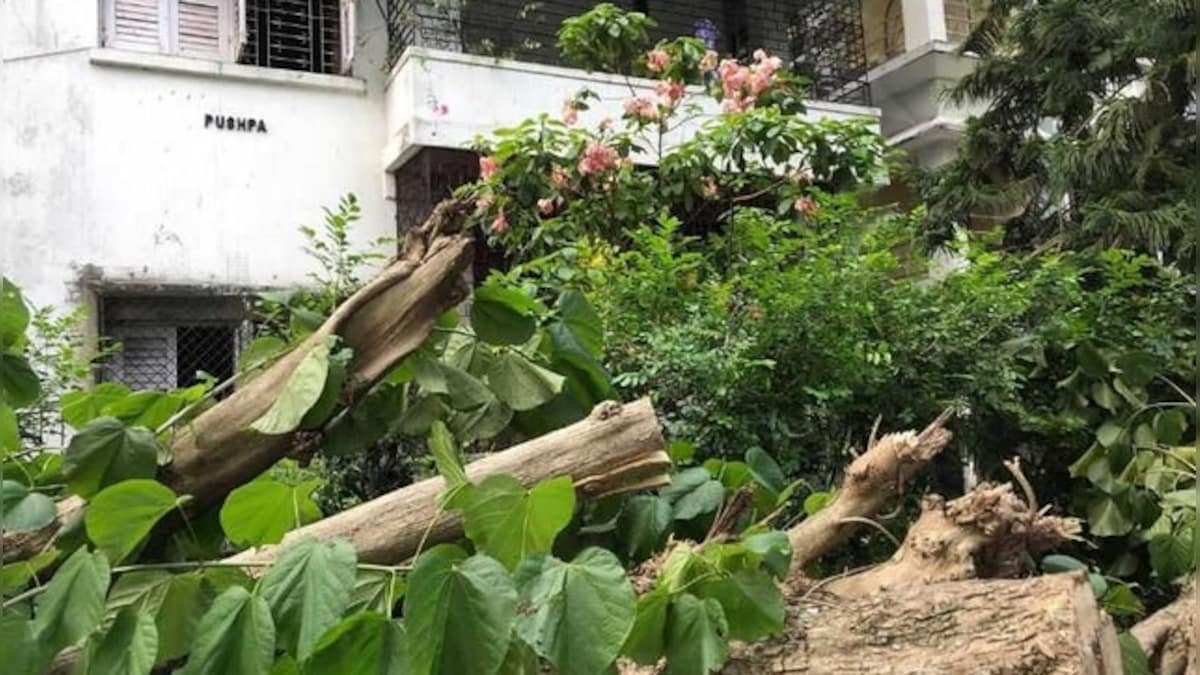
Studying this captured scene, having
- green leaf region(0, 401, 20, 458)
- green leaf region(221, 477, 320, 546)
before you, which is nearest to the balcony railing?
green leaf region(0, 401, 20, 458)

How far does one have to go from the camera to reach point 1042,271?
Answer: 4.18 meters

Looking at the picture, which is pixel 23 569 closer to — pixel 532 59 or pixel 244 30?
pixel 244 30

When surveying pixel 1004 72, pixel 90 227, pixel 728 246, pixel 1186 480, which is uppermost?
pixel 1004 72

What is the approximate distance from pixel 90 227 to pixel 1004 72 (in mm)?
6126

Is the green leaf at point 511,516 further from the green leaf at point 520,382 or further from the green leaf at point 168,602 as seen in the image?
the green leaf at point 520,382

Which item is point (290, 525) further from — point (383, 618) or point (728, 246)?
point (728, 246)

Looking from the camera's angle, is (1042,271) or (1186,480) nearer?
(1186,480)

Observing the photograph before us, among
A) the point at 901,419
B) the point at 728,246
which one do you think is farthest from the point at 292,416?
the point at 728,246

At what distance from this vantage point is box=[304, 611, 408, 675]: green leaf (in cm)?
159

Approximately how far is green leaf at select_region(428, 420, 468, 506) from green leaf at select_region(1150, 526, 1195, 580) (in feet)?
8.13

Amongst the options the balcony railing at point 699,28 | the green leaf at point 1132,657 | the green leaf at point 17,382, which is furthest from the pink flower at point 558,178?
the green leaf at point 1132,657

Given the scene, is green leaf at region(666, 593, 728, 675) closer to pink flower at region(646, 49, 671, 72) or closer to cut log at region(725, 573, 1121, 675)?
cut log at region(725, 573, 1121, 675)

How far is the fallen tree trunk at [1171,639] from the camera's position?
2.71 m

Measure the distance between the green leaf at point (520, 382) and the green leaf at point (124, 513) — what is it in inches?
30.5
